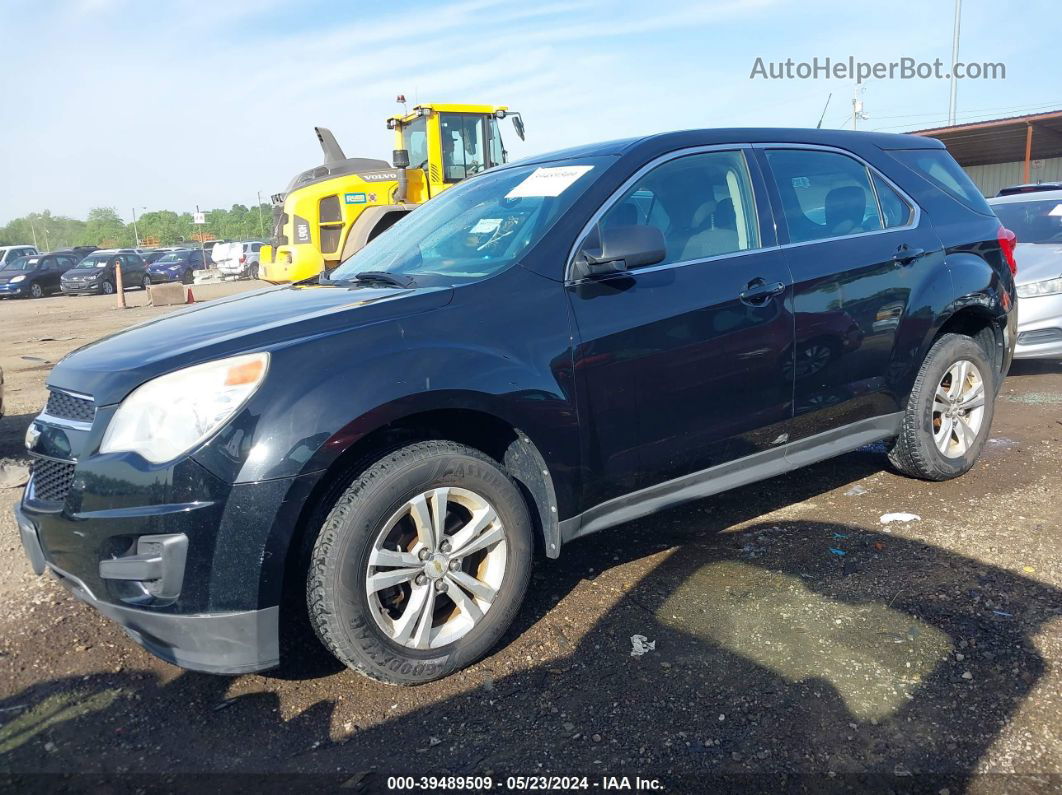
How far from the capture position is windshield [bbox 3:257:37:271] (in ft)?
94.4

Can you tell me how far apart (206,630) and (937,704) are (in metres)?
2.26

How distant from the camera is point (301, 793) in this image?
234cm

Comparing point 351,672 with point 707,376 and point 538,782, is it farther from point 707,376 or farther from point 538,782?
point 707,376

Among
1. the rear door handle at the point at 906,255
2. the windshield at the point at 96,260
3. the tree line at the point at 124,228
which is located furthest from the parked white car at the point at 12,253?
the tree line at the point at 124,228

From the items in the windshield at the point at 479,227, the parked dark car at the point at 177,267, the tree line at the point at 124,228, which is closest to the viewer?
the windshield at the point at 479,227

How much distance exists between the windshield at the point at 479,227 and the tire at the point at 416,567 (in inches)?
30.7

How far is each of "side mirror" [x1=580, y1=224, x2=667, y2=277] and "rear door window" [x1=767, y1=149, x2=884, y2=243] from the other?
968 mm

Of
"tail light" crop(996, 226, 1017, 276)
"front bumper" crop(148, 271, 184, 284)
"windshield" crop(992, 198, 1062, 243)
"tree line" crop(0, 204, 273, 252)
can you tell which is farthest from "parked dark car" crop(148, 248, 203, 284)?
"tree line" crop(0, 204, 273, 252)

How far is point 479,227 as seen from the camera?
11.7 feet

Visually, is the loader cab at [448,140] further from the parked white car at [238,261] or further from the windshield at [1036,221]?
the parked white car at [238,261]

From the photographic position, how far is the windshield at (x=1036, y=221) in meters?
7.78

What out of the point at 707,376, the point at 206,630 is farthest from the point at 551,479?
the point at 206,630

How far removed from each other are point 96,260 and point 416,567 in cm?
3148

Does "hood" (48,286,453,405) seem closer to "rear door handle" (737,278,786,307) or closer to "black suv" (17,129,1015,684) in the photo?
"black suv" (17,129,1015,684)
